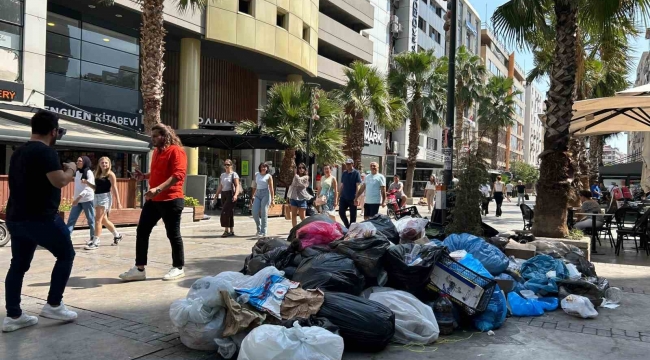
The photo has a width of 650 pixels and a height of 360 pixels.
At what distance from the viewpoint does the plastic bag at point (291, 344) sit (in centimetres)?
323

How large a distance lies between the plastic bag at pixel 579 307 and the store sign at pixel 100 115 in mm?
16301

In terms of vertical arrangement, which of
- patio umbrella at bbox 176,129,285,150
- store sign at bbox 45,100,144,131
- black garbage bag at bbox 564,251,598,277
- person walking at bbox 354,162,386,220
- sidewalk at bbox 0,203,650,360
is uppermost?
store sign at bbox 45,100,144,131

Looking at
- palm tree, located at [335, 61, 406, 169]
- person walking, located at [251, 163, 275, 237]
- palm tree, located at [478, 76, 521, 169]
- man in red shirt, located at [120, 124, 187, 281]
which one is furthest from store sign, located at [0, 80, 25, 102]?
palm tree, located at [478, 76, 521, 169]

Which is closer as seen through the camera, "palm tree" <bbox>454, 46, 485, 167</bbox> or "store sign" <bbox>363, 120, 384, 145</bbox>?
"palm tree" <bbox>454, 46, 485, 167</bbox>

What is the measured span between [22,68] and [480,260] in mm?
14663

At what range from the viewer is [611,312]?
514 centimetres

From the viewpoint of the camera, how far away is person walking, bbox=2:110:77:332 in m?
3.91

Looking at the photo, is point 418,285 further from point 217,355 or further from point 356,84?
point 356,84

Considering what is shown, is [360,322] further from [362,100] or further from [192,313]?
[362,100]

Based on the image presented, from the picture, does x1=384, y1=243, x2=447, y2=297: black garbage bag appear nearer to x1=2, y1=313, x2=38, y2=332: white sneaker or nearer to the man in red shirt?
the man in red shirt

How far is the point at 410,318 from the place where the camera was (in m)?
4.13

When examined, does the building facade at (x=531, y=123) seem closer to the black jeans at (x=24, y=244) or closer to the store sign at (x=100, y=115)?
the store sign at (x=100, y=115)

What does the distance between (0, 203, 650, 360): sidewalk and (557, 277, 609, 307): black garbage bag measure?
0.15 metres

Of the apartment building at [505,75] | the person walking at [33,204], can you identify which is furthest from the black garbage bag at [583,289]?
the apartment building at [505,75]
